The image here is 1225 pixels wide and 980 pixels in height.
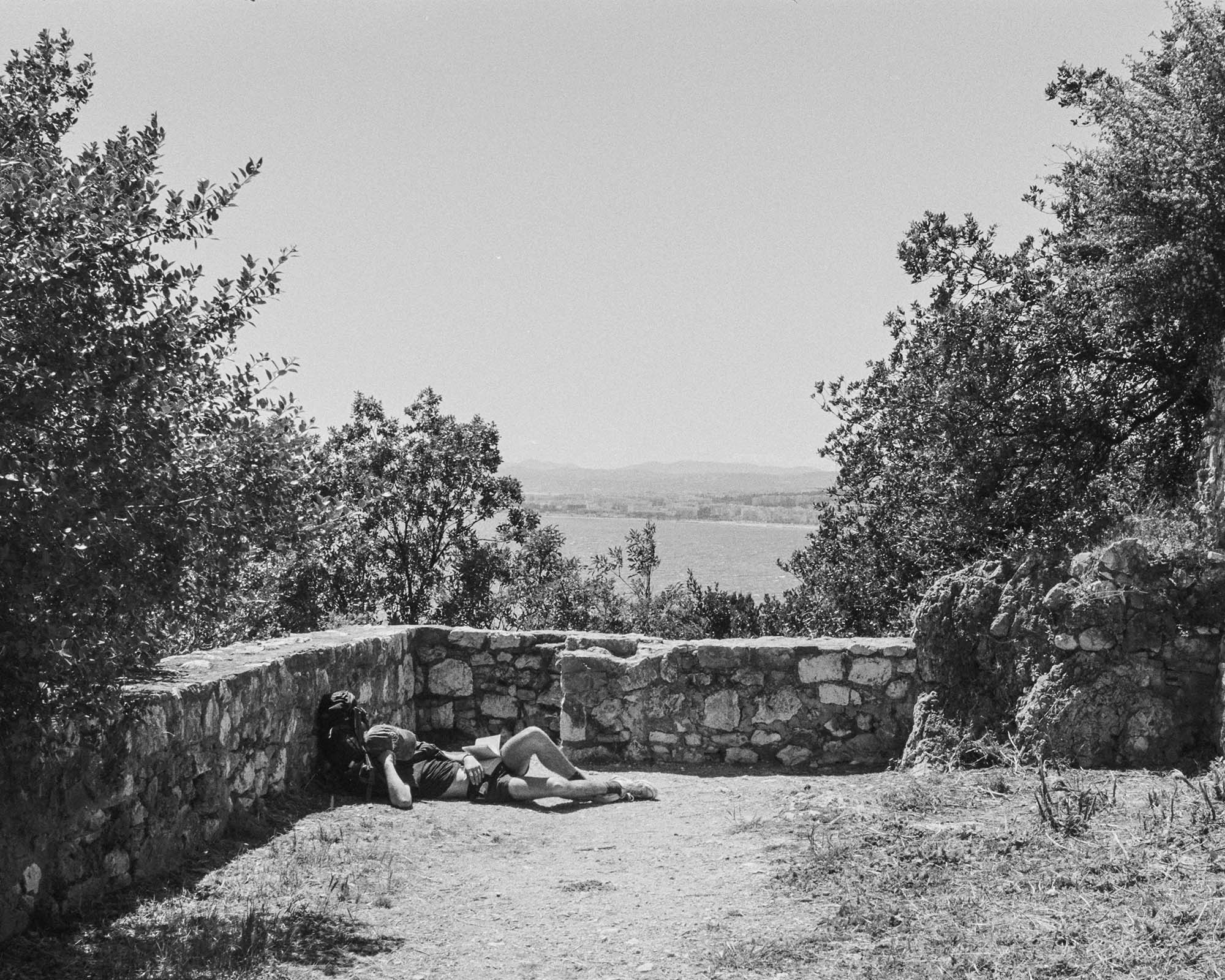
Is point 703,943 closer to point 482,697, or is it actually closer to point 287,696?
point 287,696

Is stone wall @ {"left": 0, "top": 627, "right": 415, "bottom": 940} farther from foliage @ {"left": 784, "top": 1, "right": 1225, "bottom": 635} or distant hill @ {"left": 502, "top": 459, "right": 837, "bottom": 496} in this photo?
distant hill @ {"left": 502, "top": 459, "right": 837, "bottom": 496}

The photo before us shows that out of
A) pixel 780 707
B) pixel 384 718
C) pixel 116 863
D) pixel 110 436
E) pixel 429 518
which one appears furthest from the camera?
pixel 429 518

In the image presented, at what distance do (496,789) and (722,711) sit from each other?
7.05 feet

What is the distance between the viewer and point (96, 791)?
4848mm

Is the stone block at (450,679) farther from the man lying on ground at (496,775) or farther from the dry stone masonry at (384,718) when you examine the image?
the man lying on ground at (496,775)

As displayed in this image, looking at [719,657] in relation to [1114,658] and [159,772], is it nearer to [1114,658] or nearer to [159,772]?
[1114,658]

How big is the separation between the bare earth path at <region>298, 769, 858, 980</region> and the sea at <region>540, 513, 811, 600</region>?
107ft

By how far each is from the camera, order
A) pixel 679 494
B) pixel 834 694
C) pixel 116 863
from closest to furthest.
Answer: pixel 116 863, pixel 834 694, pixel 679 494

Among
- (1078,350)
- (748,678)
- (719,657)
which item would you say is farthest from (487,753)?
(1078,350)

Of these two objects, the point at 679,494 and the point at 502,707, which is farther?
the point at 679,494

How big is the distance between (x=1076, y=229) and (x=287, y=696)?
9544mm

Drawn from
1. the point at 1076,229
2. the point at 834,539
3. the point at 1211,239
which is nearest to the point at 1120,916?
the point at 1211,239

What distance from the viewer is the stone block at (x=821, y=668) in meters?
8.52

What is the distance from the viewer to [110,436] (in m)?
4.07
